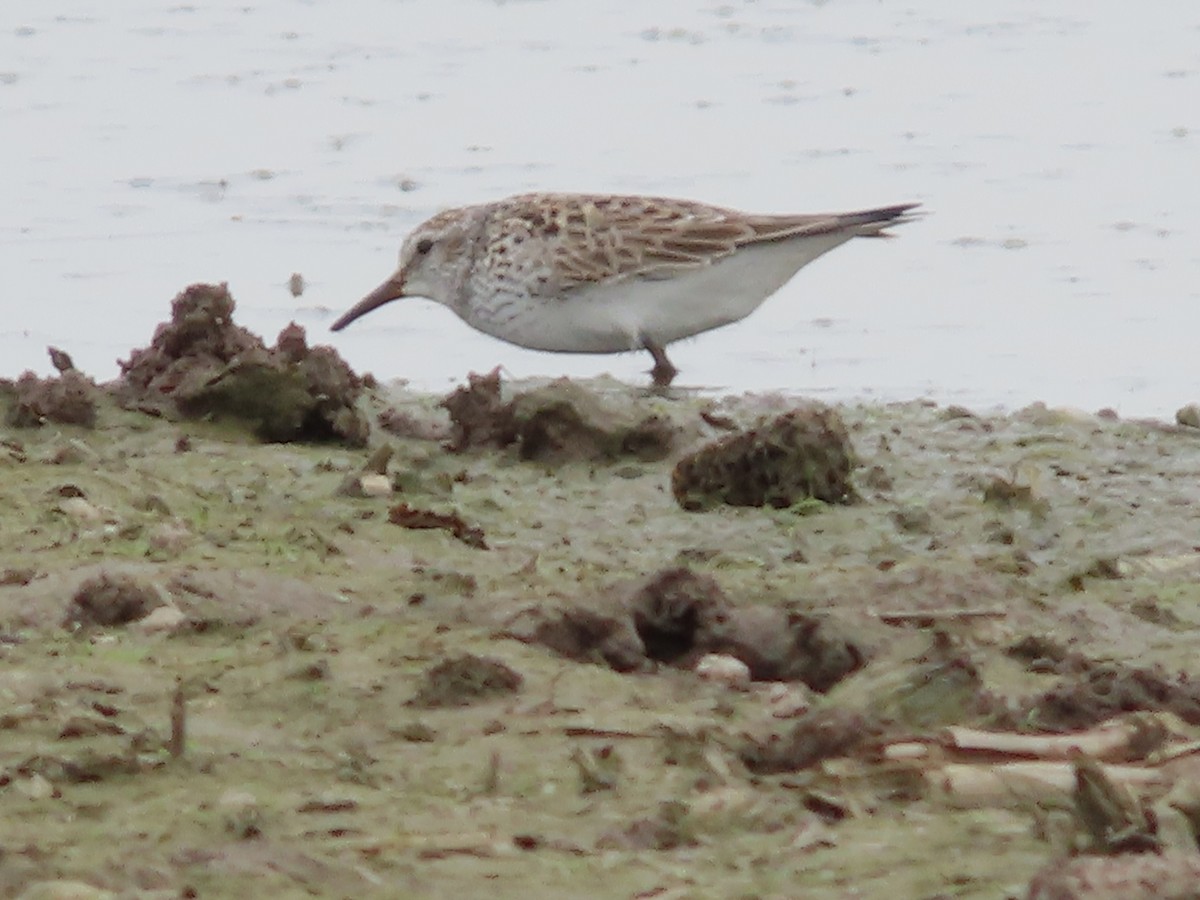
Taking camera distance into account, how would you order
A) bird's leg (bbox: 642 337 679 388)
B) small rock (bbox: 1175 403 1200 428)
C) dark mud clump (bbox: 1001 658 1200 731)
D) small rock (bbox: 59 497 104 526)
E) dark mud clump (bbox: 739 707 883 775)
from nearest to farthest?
dark mud clump (bbox: 739 707 883 775) < dark mud clump (bbox: 1001 658 1200 731) < small rock (bbox: 59 497 104 526) < small rock (bbox: 1175 403 1200 428) < bird's leg (bbox: 642 337 679 388)

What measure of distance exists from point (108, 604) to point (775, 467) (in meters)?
1.95

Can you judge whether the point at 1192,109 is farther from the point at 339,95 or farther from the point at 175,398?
the point at 175,398

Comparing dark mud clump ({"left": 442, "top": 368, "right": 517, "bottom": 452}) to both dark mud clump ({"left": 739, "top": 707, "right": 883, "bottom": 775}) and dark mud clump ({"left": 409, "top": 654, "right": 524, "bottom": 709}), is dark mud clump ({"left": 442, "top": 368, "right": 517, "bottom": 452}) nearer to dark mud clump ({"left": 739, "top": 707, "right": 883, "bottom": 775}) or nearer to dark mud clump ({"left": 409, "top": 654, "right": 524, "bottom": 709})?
dark mud clump ({"left": 409, "top": 654, "right": 524, "bottom": 709})

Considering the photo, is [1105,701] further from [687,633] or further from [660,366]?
[660,366]

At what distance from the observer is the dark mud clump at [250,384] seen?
21.9 feet

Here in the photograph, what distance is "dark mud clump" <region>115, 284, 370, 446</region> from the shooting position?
21.9 feet

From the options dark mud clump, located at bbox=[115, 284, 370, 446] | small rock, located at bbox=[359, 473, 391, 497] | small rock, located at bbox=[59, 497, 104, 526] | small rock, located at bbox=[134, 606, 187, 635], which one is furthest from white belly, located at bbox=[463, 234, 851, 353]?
small rock, located at bbox=[134, 606, 187, 635]

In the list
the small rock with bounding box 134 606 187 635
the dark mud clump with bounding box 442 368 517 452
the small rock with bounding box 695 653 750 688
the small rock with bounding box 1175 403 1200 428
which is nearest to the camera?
the small rock with bounding box 695 653 750 688

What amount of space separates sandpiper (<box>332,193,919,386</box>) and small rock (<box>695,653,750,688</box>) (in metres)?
4.05

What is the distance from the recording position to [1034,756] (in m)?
3.57

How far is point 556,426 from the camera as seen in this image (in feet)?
21.3

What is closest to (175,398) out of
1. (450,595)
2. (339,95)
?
(450,595)

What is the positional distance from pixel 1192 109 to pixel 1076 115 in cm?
55

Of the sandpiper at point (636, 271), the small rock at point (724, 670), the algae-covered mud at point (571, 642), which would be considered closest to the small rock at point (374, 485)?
the algae-covered mud at point (571, 642)
